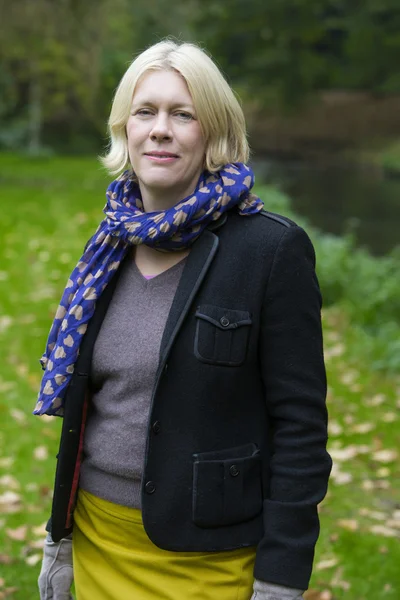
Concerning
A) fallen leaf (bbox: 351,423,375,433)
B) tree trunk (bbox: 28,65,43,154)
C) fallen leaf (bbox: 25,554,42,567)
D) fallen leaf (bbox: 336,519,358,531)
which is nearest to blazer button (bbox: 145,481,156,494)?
fallen leaf (bbox: 25,554,42,567)

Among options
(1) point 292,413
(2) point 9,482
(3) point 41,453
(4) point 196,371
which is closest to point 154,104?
(4) point 196,371

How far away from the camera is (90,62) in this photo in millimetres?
26078

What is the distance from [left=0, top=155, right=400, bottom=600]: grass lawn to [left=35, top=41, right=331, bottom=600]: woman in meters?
1.96

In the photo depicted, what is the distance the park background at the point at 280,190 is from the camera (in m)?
4.80

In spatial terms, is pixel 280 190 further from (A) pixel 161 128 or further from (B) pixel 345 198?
(A) pixel 161 128

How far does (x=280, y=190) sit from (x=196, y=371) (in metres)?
19.8

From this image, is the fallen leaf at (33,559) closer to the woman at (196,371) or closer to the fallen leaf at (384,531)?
the fallen leaf at (384,531)

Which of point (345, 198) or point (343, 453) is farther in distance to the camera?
point (345, 198)

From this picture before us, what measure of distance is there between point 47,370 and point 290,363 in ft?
2.08

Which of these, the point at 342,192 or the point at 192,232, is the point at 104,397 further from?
the point at 342,192

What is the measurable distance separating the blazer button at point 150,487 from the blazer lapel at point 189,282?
27 cm

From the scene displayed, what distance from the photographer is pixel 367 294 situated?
30.0 feet

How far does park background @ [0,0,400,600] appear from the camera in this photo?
4801mm

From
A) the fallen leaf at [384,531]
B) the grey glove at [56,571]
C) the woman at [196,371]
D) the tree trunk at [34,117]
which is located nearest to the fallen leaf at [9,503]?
the fallen leaf at [384,531]
